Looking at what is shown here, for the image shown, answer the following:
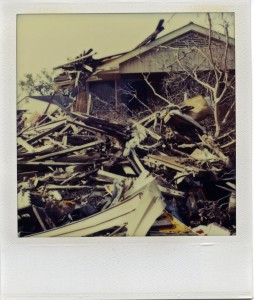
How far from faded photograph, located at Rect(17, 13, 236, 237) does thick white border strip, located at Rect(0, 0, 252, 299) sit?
24mm

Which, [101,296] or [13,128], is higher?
[13,128]

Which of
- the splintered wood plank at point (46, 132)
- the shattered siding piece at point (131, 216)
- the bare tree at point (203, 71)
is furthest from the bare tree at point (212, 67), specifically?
the splintered wood plank at point (46, 132)

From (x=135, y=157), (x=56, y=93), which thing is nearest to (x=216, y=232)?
(x=135, y=157)

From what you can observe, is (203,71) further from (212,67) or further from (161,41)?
(161,41)

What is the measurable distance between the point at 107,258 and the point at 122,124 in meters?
0.34

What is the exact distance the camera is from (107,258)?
1.04 metres

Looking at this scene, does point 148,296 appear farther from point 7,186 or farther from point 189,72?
point 189,72

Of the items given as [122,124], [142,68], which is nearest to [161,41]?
[142,68]

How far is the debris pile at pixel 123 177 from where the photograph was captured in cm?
Result: 103

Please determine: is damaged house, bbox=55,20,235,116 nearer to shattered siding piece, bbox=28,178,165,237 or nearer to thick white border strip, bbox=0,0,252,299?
thick white border strip, bbox=0,0,252,299

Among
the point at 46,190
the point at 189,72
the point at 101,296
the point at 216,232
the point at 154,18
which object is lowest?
the point at 101,296

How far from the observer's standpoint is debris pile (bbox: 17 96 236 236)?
103 cm

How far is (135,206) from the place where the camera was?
40.7 inches

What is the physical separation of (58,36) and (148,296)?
70cm
